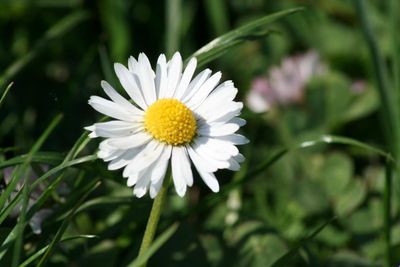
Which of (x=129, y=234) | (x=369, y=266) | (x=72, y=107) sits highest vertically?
(x=72, y=107)

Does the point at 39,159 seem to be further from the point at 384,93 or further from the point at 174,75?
the point at 384,93

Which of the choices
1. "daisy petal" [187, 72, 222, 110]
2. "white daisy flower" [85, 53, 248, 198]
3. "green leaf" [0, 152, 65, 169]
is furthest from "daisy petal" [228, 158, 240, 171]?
"green leaf" [0, 152, 65, 169]

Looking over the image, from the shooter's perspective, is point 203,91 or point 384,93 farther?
point 384,93

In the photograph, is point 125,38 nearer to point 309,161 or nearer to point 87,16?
point 87,16

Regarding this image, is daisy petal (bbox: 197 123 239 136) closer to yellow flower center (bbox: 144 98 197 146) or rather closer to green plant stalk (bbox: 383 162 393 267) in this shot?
yellow flower center (bbox: 144 98 197 146)

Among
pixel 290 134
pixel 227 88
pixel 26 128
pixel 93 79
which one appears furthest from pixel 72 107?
pixel 227 88

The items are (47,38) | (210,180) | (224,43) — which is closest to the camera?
(210,180)

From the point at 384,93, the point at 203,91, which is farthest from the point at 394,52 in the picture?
the point at 203,91

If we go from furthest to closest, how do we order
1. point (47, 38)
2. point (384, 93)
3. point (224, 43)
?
point (47, 38) < point (384, 93) < point (224, 43)
